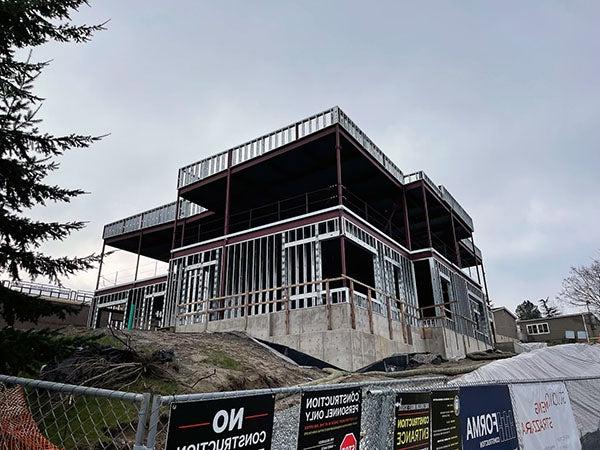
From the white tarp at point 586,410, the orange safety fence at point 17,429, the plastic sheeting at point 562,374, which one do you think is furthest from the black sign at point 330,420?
the white tarp at point 586,410

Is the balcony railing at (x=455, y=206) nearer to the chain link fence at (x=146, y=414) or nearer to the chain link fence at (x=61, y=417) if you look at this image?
the chain link fence at (x=146, y=414)

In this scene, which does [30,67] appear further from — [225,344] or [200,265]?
[200,265]

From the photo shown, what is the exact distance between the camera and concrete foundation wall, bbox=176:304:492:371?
1272 centimetres

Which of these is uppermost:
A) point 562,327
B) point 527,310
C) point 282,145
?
point 527,310

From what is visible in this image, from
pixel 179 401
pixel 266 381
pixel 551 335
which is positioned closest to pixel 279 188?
pixel 266 381

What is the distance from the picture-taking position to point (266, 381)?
386 inches

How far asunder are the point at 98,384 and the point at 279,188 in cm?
1472

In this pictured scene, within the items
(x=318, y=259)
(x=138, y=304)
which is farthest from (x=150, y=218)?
(x=318, y=259)

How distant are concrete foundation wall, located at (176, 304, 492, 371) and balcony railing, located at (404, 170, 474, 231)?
7934 millimetres

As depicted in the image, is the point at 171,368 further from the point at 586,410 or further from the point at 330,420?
the point at 586,410

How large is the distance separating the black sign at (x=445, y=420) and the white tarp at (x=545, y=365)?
8.91 feet

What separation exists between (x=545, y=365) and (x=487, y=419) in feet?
20.8

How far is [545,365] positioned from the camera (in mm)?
10156

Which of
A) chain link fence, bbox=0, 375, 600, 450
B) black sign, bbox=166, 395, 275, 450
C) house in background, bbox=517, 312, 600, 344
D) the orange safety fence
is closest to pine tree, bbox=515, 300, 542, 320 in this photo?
house in background, bbox=517, 312, 600, 344
